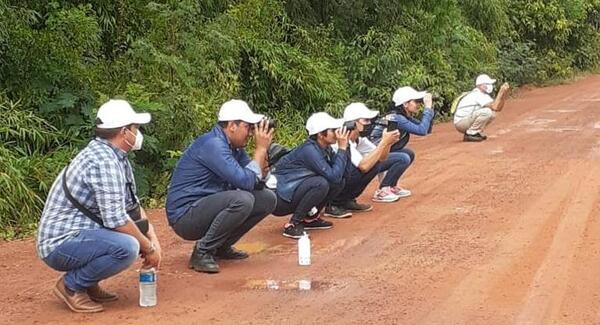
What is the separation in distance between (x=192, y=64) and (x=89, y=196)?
23.9 feet

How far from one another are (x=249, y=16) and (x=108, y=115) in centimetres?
908

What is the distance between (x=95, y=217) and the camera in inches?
209

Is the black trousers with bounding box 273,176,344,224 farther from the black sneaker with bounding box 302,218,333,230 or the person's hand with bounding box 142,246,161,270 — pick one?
the person's hand with bounding box 142,246,161,270

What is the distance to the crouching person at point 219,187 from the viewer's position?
6234 millimetres

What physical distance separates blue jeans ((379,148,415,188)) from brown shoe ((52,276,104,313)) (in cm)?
434

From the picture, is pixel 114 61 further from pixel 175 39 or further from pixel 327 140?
pixel 327 140

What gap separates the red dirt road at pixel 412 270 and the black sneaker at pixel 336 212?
0.37ft

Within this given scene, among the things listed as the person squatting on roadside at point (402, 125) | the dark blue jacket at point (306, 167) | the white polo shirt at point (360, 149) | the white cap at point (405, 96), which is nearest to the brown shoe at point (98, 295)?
the dark blue jacket at point (306, 167)

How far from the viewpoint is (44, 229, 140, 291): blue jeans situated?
523cm

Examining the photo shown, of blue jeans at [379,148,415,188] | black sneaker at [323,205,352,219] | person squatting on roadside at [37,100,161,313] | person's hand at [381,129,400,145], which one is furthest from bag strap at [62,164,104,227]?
blue jeans at [379,148,415,188]

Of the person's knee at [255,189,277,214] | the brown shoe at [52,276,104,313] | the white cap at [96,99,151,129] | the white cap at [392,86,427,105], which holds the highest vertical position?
the white cap at [96,99,151,129]

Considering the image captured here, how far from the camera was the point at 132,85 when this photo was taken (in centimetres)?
1053

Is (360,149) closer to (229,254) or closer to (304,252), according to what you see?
(304,252)

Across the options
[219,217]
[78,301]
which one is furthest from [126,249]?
[219,217]
